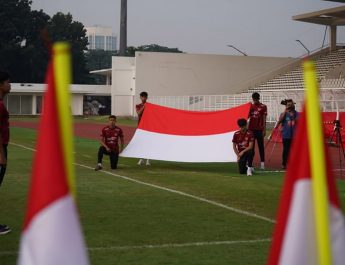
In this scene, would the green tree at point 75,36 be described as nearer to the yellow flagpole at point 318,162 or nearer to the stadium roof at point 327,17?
the stadium roof at point 327,17

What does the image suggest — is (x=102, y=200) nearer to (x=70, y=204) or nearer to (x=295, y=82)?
(x=70, y=204)

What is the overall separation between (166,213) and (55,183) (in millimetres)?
6628

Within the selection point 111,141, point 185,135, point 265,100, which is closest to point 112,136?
point 111,141

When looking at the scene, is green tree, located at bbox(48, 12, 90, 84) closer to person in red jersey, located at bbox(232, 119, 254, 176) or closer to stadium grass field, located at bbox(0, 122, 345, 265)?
stadium grass field, located at bbox(0, 122, 345, 265)

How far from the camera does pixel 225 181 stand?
12.6 m

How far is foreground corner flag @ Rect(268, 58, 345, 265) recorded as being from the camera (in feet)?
8.39

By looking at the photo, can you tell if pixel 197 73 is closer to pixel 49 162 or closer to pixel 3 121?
pixel 3 121

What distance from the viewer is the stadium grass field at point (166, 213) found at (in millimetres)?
6680

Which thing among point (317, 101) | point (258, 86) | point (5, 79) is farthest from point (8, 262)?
point (258, 86)

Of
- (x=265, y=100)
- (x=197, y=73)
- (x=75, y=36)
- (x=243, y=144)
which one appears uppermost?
(x=75, y=36)

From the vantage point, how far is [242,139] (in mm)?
13914

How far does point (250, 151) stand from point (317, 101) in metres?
11.1

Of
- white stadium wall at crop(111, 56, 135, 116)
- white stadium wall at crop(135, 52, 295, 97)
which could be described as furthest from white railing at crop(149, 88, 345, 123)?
white stadium wall at crop(111, 56, 135, 116)

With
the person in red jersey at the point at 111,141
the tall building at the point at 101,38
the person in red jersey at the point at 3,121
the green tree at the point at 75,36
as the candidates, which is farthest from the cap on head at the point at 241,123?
the tall building at the point at 101,38
